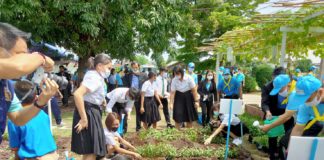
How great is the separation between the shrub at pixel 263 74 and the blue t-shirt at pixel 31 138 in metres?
20.5

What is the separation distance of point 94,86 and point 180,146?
2599 millimetres

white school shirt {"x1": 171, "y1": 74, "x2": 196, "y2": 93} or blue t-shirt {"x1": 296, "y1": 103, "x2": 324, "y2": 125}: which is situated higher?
white school shirt {"x1": 171, "y1": 74, "x2": 196, "y2": 93}

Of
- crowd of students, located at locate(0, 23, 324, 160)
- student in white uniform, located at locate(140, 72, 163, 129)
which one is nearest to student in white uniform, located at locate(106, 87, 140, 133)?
crowd of students, located at locate(0, 23, 324, 160)

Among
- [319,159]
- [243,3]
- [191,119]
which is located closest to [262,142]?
[191,119]

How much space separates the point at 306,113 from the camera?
3.41 meters

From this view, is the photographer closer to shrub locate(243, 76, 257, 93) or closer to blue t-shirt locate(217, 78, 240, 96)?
blue t-shirt locate(217, 78, 240, 96)

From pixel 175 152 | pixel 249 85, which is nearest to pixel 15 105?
pixel 175 152

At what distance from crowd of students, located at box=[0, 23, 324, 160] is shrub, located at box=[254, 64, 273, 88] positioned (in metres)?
14.9

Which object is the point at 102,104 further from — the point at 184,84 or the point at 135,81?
the point at 135,81

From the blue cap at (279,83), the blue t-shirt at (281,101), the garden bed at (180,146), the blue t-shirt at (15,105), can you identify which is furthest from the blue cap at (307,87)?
the blue t-shirt at (15,105)

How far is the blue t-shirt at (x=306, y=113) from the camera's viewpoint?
10.9 ft

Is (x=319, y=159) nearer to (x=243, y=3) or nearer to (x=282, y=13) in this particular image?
(x=282, y=13)

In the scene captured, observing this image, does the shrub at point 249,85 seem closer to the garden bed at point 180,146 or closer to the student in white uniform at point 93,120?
the garden bed at point 180,146

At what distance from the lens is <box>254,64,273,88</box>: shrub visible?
2281 centimetres
